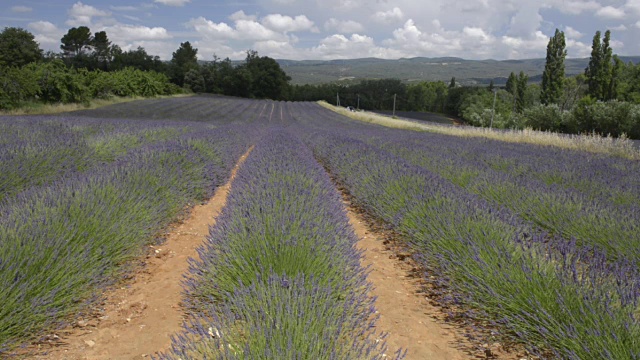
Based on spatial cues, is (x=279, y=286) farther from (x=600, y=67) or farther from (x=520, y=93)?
(x=520, y=93)

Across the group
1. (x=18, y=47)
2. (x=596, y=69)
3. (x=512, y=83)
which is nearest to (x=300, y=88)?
(x=512, y=83)

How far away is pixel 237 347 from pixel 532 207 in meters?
3.57

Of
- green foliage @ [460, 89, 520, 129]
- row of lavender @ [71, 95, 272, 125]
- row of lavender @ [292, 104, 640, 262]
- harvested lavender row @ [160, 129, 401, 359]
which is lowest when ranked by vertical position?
green foliage @ [460, 89, 520, 129]

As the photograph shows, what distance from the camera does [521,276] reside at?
95.0 inches

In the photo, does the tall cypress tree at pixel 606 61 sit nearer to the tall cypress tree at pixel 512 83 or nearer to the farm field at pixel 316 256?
the tall cypress tree at pixel 512 83

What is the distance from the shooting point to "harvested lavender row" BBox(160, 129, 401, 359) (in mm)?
1634

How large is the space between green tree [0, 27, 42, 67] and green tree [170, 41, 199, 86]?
24856 millimetres

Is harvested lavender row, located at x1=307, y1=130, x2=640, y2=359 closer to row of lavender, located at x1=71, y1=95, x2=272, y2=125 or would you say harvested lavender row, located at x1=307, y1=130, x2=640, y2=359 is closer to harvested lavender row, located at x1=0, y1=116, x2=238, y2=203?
harvested lavender row, located at x1=0, y1=116, x2=238, y2=203

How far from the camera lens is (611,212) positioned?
377cm

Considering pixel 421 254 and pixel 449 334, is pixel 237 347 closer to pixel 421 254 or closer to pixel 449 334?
pixel 449 334

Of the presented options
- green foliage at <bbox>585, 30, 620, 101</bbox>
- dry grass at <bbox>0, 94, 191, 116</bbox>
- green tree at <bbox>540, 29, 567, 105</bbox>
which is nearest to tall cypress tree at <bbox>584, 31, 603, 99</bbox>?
green foliage at <bbox>585, 30, 620, 101</bbox>

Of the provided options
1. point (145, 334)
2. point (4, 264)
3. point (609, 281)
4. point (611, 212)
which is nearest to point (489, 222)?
point (609, 281)

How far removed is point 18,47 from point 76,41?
34822 mm

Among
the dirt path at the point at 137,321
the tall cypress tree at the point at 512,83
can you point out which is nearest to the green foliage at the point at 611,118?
the dirt path at the point at 137,321
